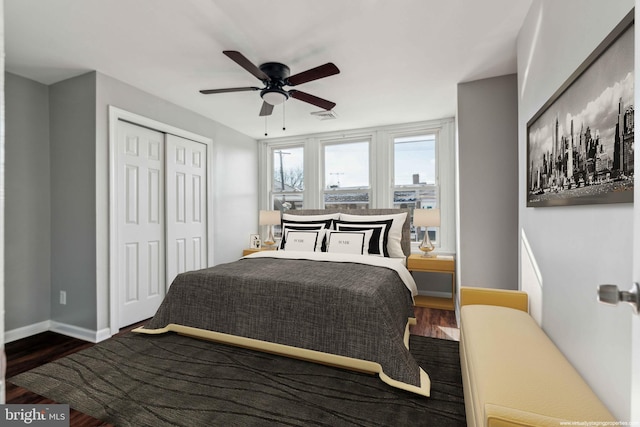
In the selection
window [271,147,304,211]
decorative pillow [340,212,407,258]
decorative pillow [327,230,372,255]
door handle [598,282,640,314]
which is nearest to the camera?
door handle [598,282,640,314]

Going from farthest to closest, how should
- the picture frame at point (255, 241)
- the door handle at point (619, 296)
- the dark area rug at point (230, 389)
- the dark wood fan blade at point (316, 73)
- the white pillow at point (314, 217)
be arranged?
1. the picture frame at point (255, 241)
2. the white pillow at point (314, 217)
3. the dark wood fan blade at point (316, 73)
4. the dark area rug at point (230, 389)
5. the door handle at point (619, 296)

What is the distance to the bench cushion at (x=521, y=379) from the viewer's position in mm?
935

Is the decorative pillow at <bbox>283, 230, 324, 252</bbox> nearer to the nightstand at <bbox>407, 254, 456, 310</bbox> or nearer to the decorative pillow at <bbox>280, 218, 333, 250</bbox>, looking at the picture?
the decorative pillow at <bbox>280, 218, 333, 250</bbox>

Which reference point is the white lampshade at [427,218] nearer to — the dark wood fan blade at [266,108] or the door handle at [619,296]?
the dark wood fan blade at [266,108]

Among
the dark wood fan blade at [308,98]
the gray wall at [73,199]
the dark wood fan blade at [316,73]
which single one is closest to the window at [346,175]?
the dark wood fan blade at [308,98]

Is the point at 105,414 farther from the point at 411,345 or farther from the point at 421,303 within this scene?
the point at 421,303

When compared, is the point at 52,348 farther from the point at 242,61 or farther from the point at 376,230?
the point at 376,230

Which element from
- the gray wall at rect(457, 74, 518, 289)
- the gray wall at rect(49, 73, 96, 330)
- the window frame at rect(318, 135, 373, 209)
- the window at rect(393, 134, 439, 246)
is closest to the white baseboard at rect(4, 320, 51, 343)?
the gray wall at rect(49, 73, 96, 330)

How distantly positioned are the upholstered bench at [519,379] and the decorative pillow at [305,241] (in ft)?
6.74

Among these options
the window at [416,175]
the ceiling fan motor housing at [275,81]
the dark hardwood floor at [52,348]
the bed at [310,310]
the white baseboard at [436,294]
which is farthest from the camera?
the window at [416,175]

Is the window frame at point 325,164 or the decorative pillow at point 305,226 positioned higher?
the window frame at point 325,164

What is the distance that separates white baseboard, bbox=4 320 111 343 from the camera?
281cm

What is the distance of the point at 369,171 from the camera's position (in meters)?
4.75

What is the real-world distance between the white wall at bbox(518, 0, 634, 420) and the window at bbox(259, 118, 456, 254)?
225 centimetres
